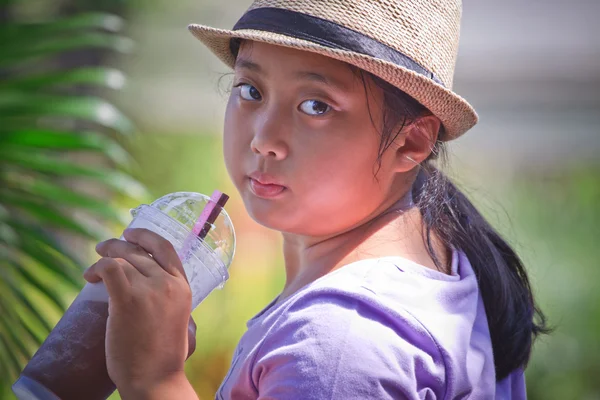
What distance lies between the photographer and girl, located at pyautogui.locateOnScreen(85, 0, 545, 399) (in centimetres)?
121

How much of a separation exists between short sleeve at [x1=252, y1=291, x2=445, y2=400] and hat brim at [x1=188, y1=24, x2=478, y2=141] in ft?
1.20

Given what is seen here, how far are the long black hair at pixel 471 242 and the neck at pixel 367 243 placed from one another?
32 millimetres

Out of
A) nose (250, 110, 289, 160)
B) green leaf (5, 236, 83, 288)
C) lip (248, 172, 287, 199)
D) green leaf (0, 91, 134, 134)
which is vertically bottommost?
green leaf (5, 236, 83, 288)

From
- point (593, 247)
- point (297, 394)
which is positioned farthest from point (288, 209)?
point (593, 247)

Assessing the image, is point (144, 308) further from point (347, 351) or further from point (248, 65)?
point (248, 65)

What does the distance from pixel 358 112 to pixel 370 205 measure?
0.54ft

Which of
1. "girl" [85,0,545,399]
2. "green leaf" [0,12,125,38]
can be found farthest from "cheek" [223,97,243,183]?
"green leaf" [0,12,125,38]

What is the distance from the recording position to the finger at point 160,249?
1.25m

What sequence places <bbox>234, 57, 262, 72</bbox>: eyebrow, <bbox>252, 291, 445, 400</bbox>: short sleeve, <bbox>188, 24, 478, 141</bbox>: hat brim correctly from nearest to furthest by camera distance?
1. <bbox>252, 291, 445, 400</bbox>: short sleeve
2. <bbox>188, 24, 478, 141</bbox>: hat brim
3. <bbox>234, 57, 262, 72</bbox>: eyebrow

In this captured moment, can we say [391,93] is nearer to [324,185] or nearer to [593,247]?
[324,185]

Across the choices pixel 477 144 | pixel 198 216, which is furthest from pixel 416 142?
pixel 477 144

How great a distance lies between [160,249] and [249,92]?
36 cm

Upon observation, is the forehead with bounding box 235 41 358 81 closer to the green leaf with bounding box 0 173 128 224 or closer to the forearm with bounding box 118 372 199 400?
the forearm with bounding box 118 372 199 400

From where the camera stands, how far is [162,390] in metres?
1.23
